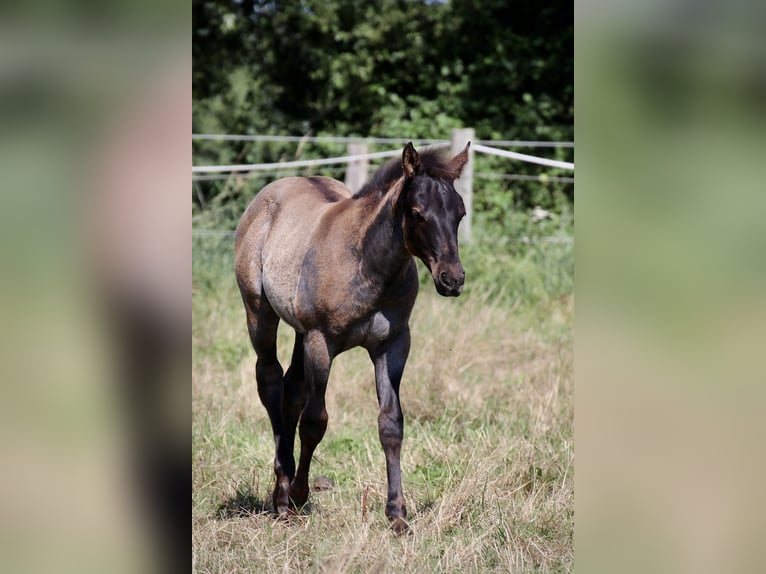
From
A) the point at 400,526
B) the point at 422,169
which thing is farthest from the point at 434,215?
the point at 400,526

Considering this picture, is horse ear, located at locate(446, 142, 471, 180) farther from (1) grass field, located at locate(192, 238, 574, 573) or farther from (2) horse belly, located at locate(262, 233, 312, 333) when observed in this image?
(1) grass field, located at locate(192, 238, 574, 573)

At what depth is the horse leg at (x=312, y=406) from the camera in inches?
150

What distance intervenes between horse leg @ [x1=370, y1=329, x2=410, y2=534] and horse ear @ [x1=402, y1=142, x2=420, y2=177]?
788 millimetres

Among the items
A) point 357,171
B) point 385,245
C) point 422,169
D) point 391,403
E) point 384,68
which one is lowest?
point 391,403

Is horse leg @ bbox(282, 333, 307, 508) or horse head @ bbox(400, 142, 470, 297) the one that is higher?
horse head @ bbox(400, 142, 470, 297)

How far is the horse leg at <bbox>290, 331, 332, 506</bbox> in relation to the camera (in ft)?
12.5

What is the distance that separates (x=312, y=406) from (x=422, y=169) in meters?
1.23

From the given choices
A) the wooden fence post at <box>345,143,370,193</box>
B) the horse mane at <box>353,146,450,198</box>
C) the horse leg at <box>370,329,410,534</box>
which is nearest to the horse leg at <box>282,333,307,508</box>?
the horse leg at <box>370,329,410,534</box>

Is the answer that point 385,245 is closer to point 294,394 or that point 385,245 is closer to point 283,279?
point 283,279

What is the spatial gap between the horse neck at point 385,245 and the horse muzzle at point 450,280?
0.36m

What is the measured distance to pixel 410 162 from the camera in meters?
3.47
